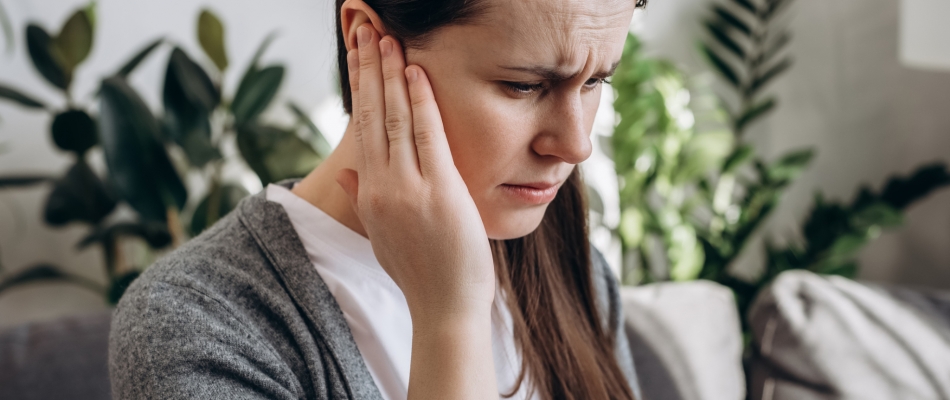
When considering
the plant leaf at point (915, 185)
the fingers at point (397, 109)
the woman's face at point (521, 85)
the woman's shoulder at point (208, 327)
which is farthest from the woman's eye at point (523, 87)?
the plant leaf at point (915, 185)

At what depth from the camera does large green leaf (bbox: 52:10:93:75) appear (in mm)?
1365

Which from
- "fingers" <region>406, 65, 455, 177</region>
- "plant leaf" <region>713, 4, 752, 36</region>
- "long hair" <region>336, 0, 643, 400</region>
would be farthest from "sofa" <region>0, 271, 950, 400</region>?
"plant leaf" <region>713, 4, 752, 36</region>

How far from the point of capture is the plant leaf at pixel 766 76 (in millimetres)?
2236

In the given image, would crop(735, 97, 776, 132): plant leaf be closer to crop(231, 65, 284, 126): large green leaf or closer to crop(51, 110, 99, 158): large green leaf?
crop(231, 65, 284, 126): large green leaf

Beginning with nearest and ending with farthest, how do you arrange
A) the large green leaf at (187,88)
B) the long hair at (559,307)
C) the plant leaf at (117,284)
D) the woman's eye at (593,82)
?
the woman's eye at (593,82) → the long hair at (559,307) → the large green leaf at (187,88) → the plant leaf at (117,284)

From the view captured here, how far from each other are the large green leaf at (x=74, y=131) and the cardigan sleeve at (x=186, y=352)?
Result: 90 cm

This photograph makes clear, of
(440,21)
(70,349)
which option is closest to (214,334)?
(440,21)

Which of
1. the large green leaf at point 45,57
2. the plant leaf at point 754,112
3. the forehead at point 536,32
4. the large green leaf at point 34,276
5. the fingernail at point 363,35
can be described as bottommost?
Answer: the plant leaf at point 754,112

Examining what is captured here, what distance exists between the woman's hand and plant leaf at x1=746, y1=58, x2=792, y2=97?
6.33 ft

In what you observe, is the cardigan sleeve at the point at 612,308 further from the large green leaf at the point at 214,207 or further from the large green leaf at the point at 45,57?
the large green leaf at the point at 45,57

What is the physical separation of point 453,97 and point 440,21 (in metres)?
0.08

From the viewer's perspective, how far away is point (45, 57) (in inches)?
55.7

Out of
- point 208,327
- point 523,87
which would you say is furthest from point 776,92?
point 208,327

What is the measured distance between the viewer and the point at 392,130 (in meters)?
0.67
